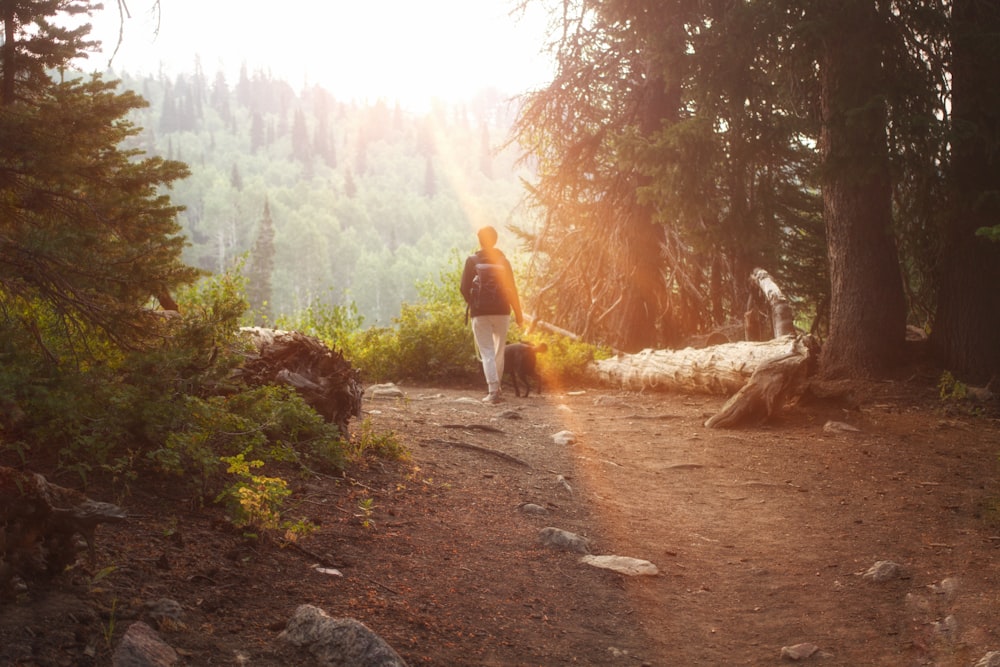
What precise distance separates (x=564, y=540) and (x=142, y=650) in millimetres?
2634

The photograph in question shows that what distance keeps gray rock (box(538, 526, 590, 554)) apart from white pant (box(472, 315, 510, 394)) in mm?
5555

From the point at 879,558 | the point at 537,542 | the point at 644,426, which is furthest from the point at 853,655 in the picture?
the point at 644,426

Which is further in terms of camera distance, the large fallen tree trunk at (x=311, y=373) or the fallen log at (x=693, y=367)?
the fallen log at (x=693, y=367)

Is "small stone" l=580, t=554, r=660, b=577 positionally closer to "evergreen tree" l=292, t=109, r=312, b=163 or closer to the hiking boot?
the hiking boot

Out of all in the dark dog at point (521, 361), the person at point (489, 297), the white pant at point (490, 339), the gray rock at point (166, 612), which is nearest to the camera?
the gray rock at point (166, 612)

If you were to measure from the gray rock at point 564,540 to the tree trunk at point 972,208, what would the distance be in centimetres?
628

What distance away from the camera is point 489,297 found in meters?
9.88

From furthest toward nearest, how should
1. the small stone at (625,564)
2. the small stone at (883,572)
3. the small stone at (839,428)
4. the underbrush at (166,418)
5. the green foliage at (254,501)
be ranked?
the small stone at (839,428), the small stone at (625,564), the small stone at (883,572), the green foliage at (254,501), the underbrush at (166,418)

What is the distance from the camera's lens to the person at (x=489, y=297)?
988cm

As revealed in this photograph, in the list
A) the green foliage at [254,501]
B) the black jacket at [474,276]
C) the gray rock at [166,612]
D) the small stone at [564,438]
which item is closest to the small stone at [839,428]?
the small stone at [564,438]

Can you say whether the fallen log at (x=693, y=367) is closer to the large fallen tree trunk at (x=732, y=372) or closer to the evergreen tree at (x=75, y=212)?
the large fallen tree trunk at (x=732, y=372)

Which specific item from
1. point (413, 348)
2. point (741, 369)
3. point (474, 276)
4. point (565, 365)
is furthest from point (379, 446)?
point (565, 365)

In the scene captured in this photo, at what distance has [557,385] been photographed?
43.0 ft

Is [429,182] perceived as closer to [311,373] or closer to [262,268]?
[262,268]
